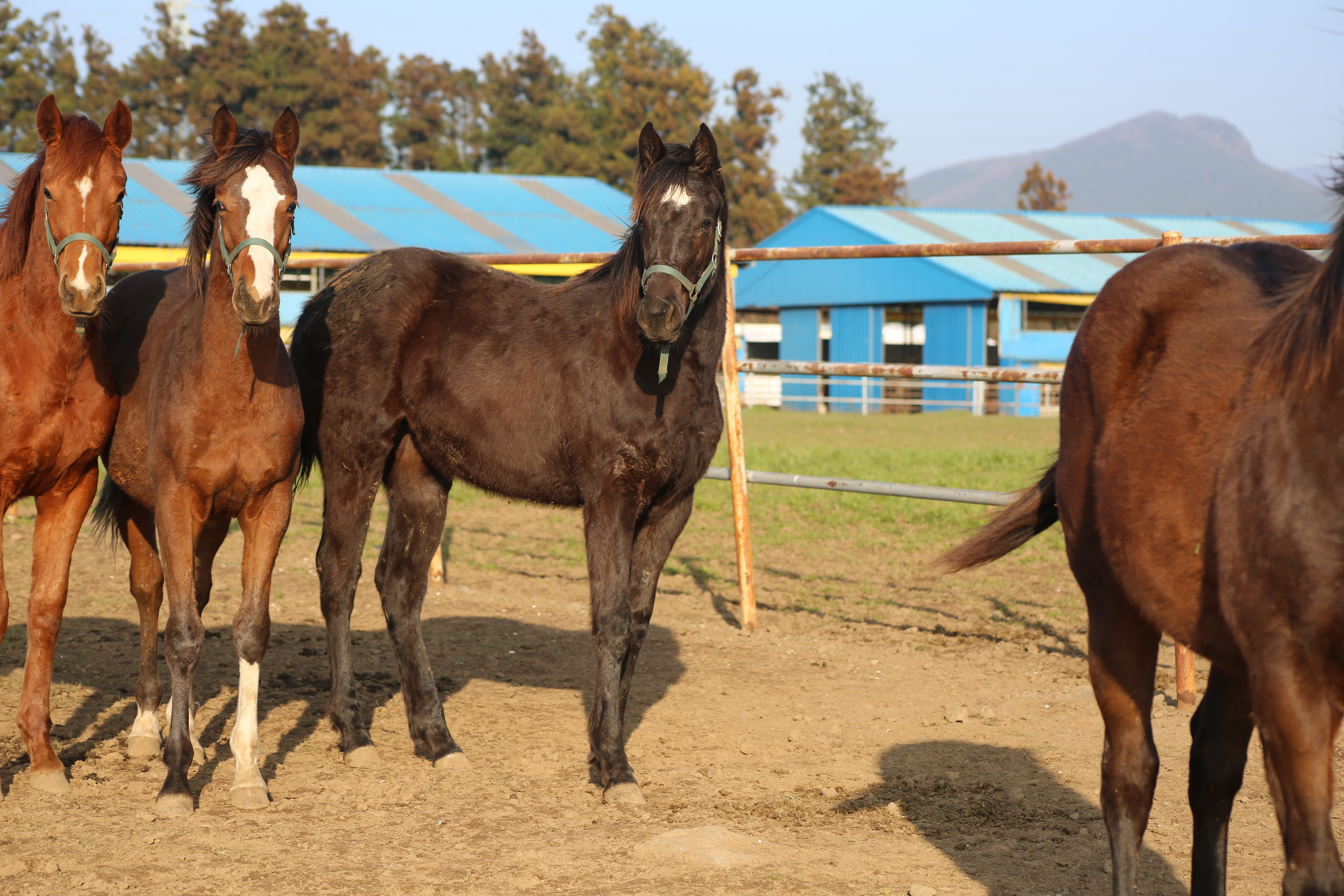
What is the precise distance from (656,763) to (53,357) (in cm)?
264

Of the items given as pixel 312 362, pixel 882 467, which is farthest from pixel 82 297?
pixel 882 467

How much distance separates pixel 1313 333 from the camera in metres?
2.09

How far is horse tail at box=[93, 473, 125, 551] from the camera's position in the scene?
15.4ft

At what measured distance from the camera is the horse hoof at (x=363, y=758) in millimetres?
4262

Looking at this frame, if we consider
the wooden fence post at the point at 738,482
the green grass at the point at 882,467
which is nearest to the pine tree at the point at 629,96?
the green grass at the point at 882,467

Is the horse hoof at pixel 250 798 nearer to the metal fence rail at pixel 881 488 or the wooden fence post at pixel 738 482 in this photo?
the metal fence rail at pixel 881 488

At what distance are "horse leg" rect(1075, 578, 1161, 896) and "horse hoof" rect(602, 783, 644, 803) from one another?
1645 mm

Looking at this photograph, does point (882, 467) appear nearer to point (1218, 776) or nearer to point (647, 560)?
point (647, 560)

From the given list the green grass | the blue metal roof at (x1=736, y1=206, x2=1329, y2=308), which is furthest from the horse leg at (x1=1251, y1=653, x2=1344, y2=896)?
the blue metal roof at (x1=736, y1=206, x2=1329, y2=308)

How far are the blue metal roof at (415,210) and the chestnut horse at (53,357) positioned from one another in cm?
2041

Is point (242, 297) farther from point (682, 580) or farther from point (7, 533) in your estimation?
point (7, 533)

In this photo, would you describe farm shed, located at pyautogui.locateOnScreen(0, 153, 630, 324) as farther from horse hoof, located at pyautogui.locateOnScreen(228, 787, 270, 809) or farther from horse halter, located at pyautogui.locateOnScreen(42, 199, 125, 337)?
horse hoof, located at pyautogui.locateOnScreen(228, 787, 270, 809)

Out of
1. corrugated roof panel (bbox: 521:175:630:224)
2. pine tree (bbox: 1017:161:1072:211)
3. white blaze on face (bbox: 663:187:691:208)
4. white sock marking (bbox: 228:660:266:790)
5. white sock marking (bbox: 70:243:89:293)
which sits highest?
pine tree (bbox: 1017:161:1072:211)

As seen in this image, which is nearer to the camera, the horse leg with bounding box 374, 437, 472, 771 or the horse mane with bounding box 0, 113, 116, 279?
the horse mane with bounding box 0, 113, 116, 279
